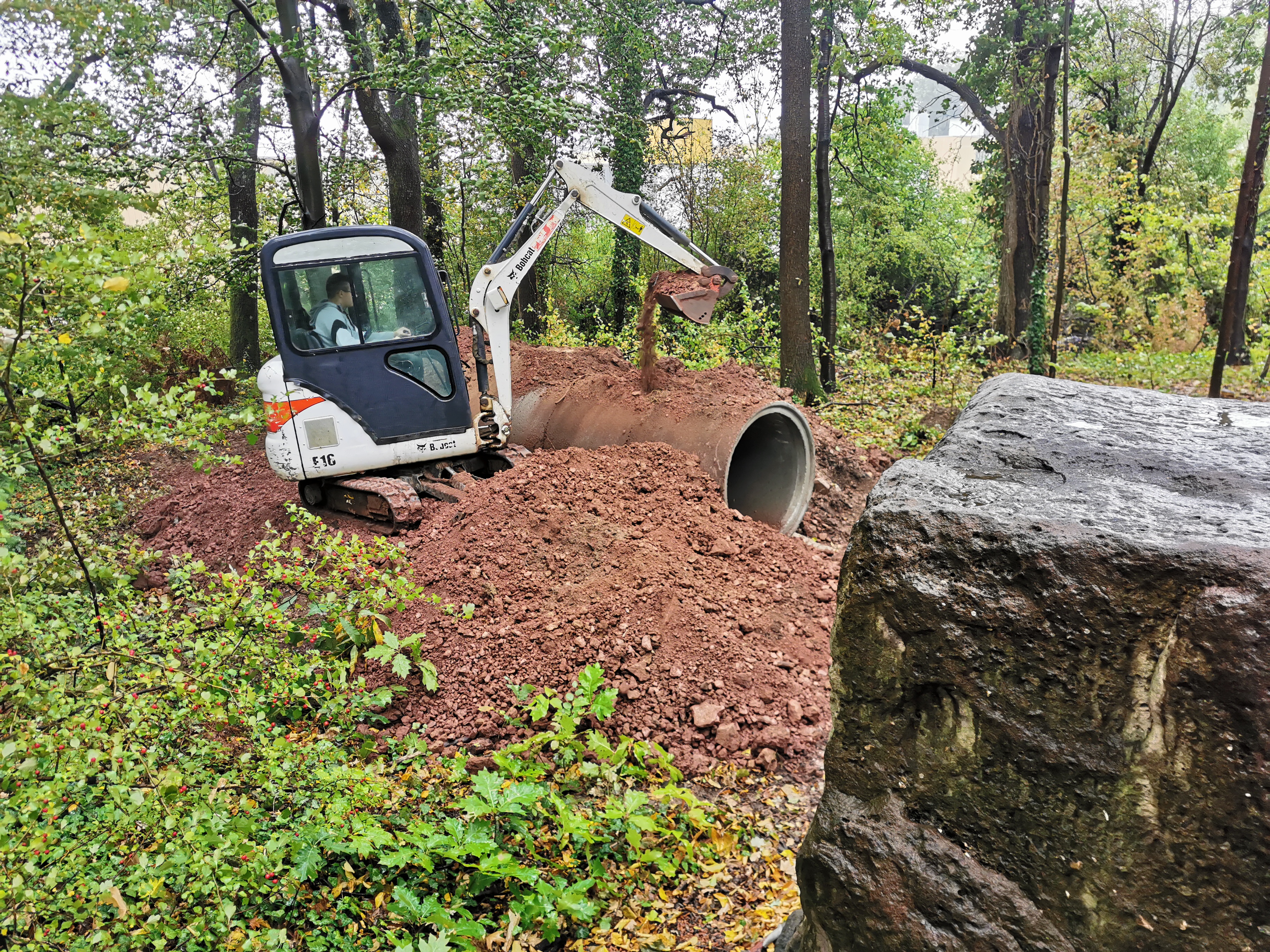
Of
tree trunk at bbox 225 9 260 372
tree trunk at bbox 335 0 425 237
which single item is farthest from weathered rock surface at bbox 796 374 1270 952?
tree trunk at bbox 335 0 425 237

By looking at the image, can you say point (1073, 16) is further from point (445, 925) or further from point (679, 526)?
point (445, 925)

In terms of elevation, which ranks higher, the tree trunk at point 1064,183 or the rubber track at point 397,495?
the tree trunk at point 1064,183

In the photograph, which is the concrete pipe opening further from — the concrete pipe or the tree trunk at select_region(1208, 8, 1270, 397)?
the tree trunk at select_region(1208, 8, 1270, 397)

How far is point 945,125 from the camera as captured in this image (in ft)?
123

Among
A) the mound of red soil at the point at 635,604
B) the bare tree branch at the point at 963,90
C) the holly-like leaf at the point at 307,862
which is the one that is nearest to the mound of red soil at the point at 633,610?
the mound of red soil at the point at 635,604

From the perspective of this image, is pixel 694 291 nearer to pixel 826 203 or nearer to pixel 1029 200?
pixel 826 203

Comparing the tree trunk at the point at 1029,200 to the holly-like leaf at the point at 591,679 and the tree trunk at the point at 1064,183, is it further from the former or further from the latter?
the holly-like leaf at the point at 591,679

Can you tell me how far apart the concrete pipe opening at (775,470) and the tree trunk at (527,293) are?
764 centimetres

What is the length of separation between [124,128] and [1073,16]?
13365mm

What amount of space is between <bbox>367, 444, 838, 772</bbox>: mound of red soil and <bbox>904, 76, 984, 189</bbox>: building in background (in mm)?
12854

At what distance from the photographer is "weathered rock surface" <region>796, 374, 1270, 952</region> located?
147 cm

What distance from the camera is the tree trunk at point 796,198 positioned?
34.2 ft

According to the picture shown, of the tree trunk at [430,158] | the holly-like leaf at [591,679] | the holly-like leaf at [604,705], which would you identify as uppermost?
the tree trunk at [430,158]

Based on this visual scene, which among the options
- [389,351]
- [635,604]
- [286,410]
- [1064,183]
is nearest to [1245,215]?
[1064,183]
